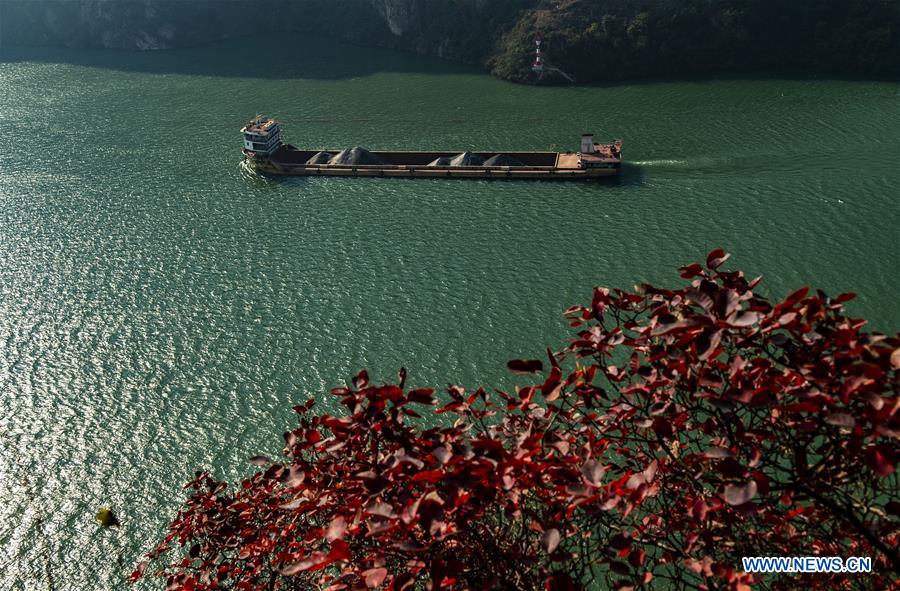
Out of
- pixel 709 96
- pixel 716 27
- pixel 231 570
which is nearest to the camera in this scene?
pixel 231 570

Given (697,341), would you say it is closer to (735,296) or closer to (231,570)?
(735,296)

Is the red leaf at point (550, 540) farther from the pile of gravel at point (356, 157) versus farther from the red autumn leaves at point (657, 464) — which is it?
the pile of gravel at point (356, 157)

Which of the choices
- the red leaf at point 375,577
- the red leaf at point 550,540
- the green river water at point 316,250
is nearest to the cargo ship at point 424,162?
the green river water at point 316,250

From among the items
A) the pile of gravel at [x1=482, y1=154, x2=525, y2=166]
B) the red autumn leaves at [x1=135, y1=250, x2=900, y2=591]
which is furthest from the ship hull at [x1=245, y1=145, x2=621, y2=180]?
the red autumn leaves at [x1=135, y1=250, x2=900, y2=591]

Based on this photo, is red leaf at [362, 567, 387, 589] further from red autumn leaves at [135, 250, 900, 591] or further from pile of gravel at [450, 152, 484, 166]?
pile of gravel at [450, 152, 484, 166]

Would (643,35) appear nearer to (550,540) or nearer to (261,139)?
(261,139)

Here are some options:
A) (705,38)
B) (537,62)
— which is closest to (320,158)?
(537,62)

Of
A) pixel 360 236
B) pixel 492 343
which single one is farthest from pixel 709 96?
pixel 492 343

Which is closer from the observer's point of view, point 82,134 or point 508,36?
point 82,134
